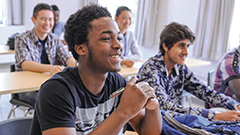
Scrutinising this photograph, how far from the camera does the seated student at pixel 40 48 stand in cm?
253

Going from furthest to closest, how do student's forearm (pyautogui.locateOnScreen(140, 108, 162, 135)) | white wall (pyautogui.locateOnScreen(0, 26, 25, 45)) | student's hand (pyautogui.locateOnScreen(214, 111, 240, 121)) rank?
white wall (pyautogui.locateOnScreen(0, 26, 25, 45))
student's hand (pyautogui.locateOnScreen(214, 111, 240, 121))
student's forearm (pyautogui.locateOnScreen(140, 108, 162, 135))

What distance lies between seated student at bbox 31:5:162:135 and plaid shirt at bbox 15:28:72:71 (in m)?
1.61

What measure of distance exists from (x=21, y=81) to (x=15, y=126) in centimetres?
104

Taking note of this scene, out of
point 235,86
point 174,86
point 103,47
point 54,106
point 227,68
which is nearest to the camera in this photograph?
Result: point 54,106

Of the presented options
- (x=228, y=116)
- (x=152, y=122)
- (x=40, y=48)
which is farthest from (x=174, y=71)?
(x=40, y=48)

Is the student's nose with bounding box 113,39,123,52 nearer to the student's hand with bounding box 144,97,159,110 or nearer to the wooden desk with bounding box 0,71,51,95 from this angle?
the student's hand with bounding box 144,97,159,110

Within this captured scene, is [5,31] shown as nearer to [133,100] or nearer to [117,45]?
[117,45]

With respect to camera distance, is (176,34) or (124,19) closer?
(176,34)

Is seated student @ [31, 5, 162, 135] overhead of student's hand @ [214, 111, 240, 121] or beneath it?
overhead

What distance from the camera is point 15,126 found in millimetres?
1255

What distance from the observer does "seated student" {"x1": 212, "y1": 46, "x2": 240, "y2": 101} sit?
2330 mm

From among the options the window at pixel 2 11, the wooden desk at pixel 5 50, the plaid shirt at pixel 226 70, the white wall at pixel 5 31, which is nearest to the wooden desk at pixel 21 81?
the wooden desk at pixel 5 50

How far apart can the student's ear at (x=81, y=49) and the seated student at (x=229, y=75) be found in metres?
1.74

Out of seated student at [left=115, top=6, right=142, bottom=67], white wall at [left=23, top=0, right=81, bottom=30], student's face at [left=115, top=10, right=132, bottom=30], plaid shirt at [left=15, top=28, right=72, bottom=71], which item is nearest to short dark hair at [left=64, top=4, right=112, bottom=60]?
plaid shirt at [left=15, top=28, right=72, bottom=71]
